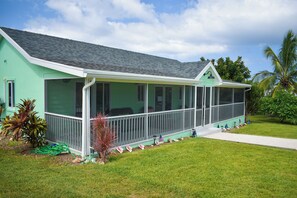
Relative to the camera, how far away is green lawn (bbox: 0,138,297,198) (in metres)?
4.78

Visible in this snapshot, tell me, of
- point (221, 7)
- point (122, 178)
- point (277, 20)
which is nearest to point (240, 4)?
point (221, 7)

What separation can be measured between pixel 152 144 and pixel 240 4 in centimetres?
1011

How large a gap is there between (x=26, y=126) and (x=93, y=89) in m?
3.37

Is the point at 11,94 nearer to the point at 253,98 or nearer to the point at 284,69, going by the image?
the point at 253,98

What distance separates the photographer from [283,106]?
18.8 metres

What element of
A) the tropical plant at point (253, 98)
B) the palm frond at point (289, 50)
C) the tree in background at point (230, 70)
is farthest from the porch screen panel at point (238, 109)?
the tree in background at point (230, 70)

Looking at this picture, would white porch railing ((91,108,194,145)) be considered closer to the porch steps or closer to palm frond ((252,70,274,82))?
the porch steps

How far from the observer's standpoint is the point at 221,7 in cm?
1370

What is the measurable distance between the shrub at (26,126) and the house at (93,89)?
1.77 ft

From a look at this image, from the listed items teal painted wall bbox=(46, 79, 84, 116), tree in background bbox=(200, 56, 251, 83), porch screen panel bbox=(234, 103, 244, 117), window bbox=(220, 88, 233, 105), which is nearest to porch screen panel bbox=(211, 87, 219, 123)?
window bbox=(220, 88, 233, 105)

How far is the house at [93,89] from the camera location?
24.7 feet

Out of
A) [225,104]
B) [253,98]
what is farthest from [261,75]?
[225,104]

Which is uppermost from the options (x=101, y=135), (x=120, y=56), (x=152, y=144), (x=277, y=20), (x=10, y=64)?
(x=277, y=20)

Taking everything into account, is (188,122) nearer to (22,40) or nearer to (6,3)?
(22,40)
